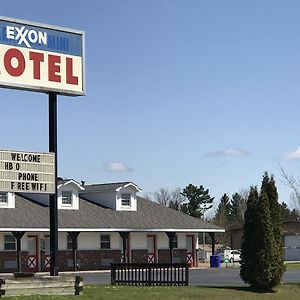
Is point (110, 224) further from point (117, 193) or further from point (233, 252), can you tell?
point (233, 252)

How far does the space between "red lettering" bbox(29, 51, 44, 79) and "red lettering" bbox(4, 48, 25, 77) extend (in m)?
0.34

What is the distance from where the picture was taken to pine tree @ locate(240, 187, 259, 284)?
28344 mm

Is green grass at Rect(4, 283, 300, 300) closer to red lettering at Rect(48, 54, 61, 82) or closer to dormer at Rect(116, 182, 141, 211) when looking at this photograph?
red lettering at Rect(48, 54, 61, 82)

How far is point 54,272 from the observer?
80.4 ft

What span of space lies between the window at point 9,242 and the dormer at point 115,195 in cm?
832

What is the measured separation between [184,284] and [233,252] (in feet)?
135

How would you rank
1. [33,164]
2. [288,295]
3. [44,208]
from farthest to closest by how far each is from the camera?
[44,208] → [288,295] → [33,164]

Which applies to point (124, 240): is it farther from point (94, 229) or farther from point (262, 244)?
point (262, 244)

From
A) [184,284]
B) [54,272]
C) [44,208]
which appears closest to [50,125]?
[54,272]

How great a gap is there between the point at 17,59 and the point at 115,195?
29.0 m

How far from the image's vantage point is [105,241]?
2000 inches

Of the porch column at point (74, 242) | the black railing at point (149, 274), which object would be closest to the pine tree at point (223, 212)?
the porch column at point (74, 242)

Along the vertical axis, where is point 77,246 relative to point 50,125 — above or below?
below

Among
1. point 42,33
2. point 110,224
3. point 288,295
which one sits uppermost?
point 42,33
